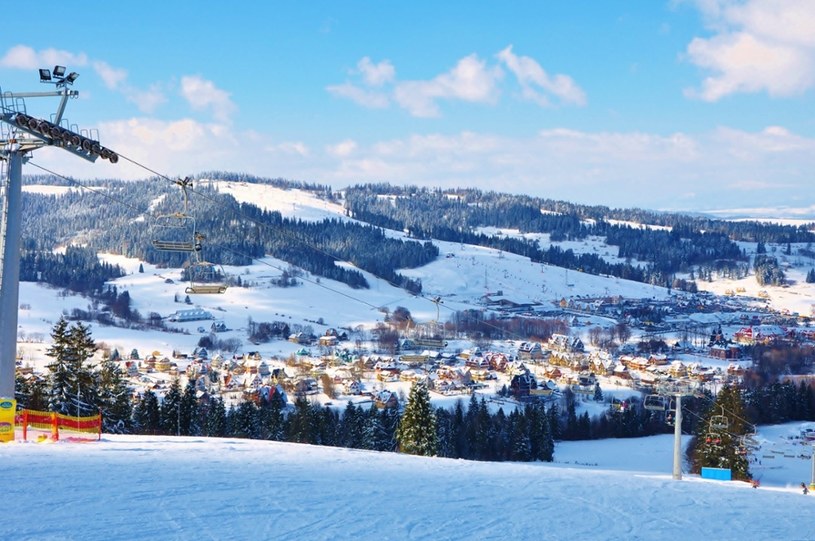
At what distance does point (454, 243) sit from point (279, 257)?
160 feet

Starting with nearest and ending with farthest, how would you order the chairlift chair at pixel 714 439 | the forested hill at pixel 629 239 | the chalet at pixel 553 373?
the chairlift chair at pixel 714 439
the chalet at pixel 553 373
the forested hill at pixel 629 239

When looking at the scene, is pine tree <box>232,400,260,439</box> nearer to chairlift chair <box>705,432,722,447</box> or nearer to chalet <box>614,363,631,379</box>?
chairlift chair <box>705,432,722,447</box>

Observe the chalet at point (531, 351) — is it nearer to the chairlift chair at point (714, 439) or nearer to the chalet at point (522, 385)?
the chalet at point (522, 385)

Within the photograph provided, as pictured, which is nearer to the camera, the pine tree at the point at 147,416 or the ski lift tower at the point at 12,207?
the ski lift tower at the point at 12,207

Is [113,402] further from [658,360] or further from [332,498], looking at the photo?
[658,360]

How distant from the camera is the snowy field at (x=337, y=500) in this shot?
734cm

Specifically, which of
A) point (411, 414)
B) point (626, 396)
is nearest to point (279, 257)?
point (626, 396)

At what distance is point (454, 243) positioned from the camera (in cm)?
16562

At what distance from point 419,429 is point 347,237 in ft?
405

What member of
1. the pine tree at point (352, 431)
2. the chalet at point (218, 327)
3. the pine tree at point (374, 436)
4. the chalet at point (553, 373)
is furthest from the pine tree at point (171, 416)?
the chalet at point (218, 327)

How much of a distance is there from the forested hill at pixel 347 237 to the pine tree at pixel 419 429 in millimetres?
88366

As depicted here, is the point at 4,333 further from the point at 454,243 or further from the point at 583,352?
the point at 454,243

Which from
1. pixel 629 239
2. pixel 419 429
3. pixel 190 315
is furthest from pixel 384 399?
pixel 629 239

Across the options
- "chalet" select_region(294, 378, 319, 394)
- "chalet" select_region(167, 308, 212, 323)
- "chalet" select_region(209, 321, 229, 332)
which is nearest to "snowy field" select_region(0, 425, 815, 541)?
"chalet" select_region(294, 378, 319, 394)
